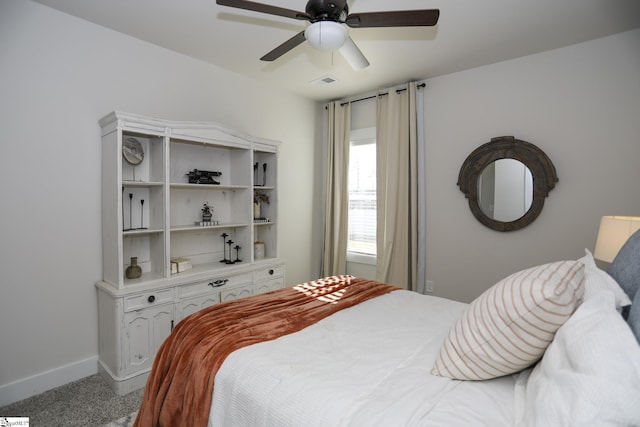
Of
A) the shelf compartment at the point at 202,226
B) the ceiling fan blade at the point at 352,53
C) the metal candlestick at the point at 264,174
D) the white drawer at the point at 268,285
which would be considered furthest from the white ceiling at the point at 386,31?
the white drawer at the point at 268,285

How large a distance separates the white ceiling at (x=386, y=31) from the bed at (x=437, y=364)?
1.92 meters

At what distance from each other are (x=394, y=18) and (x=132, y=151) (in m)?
2.19

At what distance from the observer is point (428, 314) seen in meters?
1.87

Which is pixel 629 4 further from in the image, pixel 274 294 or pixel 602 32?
pixel 274 294

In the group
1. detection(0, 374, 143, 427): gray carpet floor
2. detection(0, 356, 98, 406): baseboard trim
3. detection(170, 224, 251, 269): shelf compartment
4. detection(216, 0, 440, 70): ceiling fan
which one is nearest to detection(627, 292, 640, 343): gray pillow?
detection(216, 0, 440, 70): ceiling fan

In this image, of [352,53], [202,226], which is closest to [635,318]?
[352,53]

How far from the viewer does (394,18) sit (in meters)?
1.68

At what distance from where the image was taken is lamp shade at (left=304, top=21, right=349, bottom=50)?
1.64 meters

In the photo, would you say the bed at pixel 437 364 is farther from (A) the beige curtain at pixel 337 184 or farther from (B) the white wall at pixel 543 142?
(A) the beige curtain at pixel 337 184

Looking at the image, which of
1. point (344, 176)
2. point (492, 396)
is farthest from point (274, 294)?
point (344, 176)

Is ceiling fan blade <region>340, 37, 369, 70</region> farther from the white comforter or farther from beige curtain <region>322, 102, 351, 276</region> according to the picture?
beige curtain <region>322, 102, 351, 276</region>

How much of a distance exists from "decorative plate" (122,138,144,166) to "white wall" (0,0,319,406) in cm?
22

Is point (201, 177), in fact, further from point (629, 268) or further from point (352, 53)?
point (629, 268)

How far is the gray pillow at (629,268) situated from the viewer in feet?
3.54
